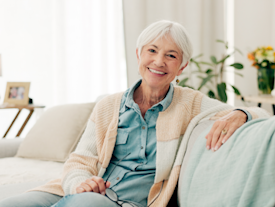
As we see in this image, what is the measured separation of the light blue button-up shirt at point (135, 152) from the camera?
105 centimetres

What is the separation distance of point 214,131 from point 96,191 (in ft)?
1.50

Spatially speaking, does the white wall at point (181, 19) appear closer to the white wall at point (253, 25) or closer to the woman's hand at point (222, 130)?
the white wall at point (253, 25)

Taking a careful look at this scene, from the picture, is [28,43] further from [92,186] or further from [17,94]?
[92,186]

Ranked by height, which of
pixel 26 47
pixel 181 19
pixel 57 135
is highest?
pixel 181 19

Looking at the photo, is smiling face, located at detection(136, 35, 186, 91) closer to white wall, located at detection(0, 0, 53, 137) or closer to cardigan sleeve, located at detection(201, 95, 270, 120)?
cardigan sleeve, located at detection(201, 95, 270, 120)

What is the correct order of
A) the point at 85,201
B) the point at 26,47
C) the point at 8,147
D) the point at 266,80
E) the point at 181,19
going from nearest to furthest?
the point at 85,201, the point at 8,147, the point at 266,80, the point at 26,47, the point at 181,19

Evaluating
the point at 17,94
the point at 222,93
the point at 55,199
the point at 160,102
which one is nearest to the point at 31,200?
the point at 55,199

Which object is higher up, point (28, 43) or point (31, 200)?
point (28, 43)

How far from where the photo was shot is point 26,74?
310 cm

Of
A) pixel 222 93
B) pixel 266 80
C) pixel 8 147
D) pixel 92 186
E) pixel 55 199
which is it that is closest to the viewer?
pixel 92 186

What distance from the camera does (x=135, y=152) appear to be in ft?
3.66

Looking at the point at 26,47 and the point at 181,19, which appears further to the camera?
the point at 181,19

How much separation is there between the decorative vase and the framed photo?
235 cm

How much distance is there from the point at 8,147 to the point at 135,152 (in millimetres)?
1168
